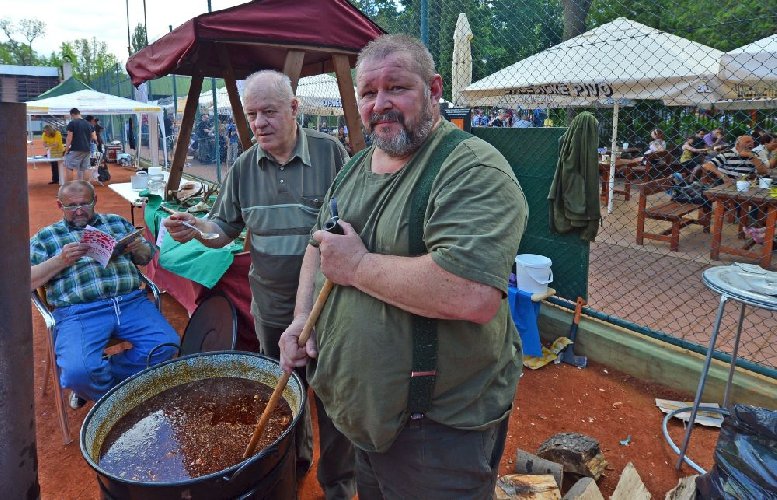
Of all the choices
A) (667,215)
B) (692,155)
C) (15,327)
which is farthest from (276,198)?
(692,155)

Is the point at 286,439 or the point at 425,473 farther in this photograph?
the point at 286,439

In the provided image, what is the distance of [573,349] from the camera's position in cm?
439

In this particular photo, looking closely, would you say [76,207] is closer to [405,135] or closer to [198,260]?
[198,260]

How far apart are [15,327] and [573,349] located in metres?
4.27

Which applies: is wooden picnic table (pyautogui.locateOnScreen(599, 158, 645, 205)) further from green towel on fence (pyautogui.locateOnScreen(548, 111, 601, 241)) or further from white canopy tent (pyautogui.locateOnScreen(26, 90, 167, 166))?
white canopy tent (pyautogui.locateOnScreen(26, 90, 167, 166))

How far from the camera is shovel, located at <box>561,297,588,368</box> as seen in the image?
4286 mm

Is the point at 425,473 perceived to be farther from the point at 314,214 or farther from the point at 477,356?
the point at 314,214

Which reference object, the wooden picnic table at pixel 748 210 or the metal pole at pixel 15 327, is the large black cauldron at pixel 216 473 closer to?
the metal pole at pixel 15 327

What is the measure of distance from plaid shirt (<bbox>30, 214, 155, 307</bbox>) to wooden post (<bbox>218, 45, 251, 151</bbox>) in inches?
64.4

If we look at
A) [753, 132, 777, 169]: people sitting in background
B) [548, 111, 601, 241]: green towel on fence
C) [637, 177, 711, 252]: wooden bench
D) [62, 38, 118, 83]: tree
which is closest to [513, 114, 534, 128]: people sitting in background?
[753, 132, 777, 169]: people sitting in background

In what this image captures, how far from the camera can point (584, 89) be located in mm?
7984

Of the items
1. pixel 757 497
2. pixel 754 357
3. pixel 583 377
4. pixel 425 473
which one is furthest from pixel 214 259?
pixel 754 357

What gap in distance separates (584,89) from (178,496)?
318 inches

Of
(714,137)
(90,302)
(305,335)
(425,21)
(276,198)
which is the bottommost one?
(90,302)
